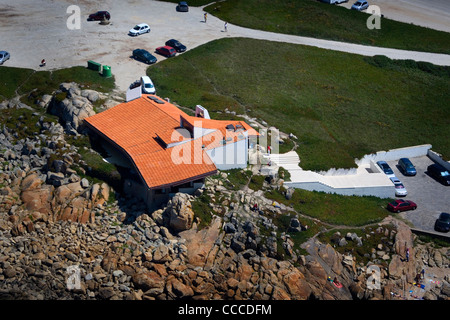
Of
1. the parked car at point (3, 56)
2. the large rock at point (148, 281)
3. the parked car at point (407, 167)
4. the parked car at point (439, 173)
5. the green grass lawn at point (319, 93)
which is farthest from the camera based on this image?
the parked car at point (3, 56)

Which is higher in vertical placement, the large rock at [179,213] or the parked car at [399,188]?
the large rock at [179,213]

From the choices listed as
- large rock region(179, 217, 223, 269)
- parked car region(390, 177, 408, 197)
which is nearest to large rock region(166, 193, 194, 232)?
large rock region(179, 217, 223, 269)

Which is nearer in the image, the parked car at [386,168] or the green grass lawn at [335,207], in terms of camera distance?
the green grass lawn at [335,207]

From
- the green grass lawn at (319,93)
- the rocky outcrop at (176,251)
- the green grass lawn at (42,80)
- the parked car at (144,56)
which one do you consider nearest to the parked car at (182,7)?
the green grass lawn at (319,93)

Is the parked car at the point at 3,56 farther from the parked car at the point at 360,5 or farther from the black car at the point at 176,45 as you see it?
the parked car at the point at 360,5

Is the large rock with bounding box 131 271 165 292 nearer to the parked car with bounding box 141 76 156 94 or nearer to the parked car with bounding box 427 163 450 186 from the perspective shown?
the parked car with bounding box 141 76 156 94
